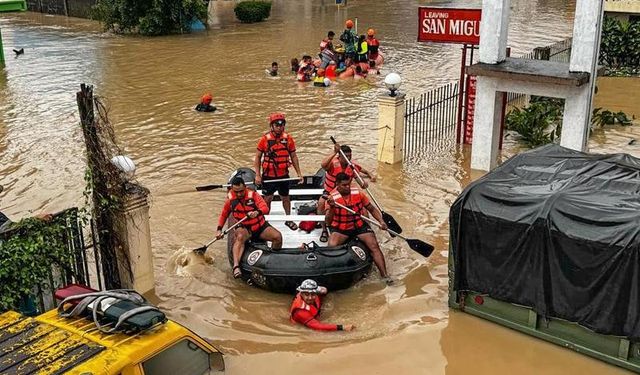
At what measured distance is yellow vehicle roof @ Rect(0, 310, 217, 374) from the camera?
5426 millimetres

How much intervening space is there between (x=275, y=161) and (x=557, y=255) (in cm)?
515

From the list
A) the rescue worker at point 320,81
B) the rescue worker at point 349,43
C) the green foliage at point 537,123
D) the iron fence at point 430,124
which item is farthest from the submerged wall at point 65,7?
the green foliage at point 537,123

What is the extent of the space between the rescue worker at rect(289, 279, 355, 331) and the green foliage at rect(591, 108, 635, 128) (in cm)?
1188

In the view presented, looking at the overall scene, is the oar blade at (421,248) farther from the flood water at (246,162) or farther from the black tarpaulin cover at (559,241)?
the black tarpaulin cover at (559,241)

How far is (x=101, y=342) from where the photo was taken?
579 cm

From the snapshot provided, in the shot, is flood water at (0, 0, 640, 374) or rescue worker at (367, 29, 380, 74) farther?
rescue worker at (367, 29, 380, 74)

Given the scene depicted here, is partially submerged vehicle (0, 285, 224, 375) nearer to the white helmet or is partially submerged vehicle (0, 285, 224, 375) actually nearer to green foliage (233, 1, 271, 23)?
the white helmet

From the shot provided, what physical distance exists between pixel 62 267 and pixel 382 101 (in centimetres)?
835

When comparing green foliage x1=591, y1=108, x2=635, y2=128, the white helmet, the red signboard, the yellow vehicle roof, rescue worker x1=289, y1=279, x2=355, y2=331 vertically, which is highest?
the red signboard

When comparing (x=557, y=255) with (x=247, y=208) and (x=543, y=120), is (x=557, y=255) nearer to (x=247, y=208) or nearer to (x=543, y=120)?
(x=247, y=208)

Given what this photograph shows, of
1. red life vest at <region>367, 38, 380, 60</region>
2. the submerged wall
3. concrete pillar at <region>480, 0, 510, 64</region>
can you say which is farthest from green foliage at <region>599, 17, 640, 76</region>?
the submerged wall

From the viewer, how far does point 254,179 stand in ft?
39.7

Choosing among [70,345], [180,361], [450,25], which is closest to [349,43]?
[450,25]

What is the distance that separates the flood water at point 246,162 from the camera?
27.4ft
